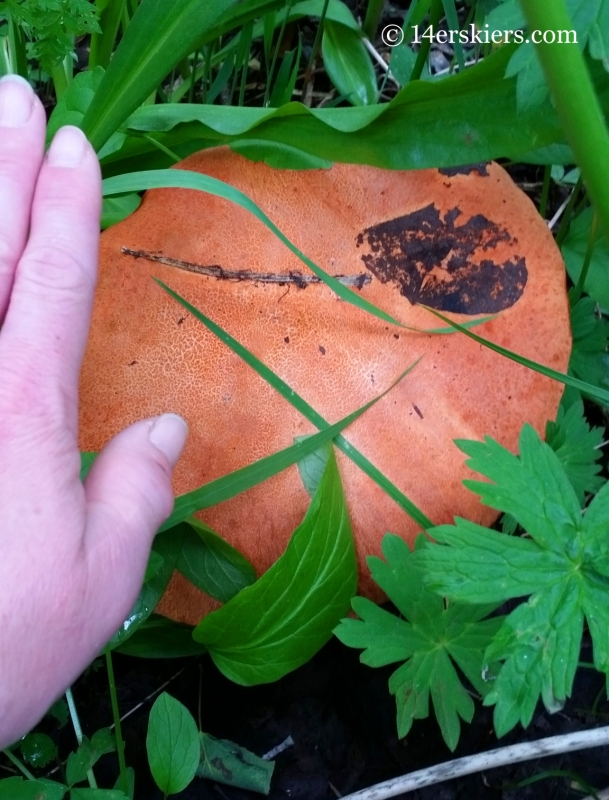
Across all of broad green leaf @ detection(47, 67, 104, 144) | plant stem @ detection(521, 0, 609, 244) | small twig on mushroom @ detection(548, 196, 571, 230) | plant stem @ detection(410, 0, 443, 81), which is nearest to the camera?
plant stem @ detection(521, 0, 609, 244)

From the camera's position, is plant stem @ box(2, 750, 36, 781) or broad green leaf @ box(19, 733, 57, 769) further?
broad green leaf @ box(19, 733, 57, 769)

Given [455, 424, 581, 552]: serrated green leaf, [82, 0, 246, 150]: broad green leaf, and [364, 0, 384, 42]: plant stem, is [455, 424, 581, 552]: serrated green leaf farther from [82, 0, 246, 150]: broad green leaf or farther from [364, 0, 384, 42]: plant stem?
[364, 0, 384, 42]: plant stem

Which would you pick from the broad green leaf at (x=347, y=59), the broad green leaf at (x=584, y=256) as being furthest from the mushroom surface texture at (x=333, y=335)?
the broad green leaf at (x=347, y=59)

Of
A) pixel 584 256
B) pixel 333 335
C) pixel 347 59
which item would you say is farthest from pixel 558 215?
pixel 333 335

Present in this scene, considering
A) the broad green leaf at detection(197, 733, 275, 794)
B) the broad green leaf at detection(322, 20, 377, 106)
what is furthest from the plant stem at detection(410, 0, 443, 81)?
the broad green leaf at detection(197, 733, 275, 794)

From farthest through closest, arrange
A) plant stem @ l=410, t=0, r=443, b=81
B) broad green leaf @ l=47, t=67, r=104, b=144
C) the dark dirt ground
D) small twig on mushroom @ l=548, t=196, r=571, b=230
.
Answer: small twig on mushroom @ l=548, t=196, r=571, b=230 < plant stem @ l=410, t=0, r=443, b=81 < the dark dirt ground < broad green leaf @ l=47, t=67, r=104, b=144

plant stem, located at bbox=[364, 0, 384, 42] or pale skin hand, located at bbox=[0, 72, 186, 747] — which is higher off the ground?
plant stem, located at bbox=[364, 0, 384, 42]

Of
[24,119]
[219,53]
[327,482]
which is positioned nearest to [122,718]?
[327,482]

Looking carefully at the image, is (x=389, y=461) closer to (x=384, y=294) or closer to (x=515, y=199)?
(x=384, y=294)
